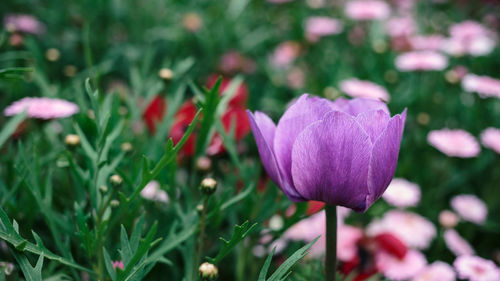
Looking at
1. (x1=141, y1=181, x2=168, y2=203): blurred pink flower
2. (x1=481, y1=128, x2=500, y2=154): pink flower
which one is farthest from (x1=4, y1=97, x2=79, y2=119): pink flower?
(x1=481, y1=128, x2=500, y2=154): pink flower

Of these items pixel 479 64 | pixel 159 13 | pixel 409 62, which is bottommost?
pixel 479 64

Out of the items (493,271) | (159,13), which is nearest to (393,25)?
(159,13)

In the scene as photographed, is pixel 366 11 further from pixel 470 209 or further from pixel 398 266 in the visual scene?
A: pixel 398 266

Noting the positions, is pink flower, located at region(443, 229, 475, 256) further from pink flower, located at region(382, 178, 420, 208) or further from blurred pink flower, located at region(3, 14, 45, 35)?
blurred pink flower, located at region(3, 14, 45, 35)

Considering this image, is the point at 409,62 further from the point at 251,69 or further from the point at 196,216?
the point at 196,216

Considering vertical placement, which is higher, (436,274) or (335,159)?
(335,159)

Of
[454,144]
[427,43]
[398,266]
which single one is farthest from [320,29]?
[398,266]

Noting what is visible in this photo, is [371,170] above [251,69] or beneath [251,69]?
above
